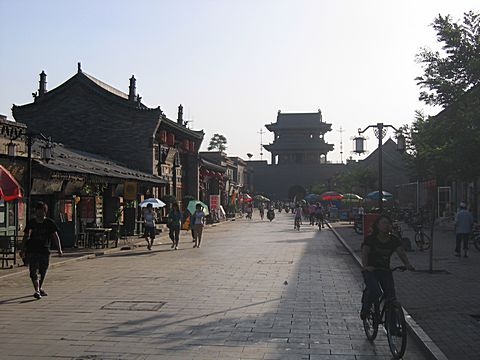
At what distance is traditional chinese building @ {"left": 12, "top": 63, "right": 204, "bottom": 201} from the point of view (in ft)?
107

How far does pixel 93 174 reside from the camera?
68.9 ft

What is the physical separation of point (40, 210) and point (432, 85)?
10413mm

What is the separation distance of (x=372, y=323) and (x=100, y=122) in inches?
1097

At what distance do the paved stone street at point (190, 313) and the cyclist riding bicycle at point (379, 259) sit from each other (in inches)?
26.3

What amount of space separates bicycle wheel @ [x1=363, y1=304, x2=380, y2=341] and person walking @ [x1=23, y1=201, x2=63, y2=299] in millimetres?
5792

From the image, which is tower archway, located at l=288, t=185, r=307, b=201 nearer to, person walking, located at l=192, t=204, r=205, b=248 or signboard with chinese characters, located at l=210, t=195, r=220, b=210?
signboard with chinese characters, located at l=210, t=195, r=220, b=210

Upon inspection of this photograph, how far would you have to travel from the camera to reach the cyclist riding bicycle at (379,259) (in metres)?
7.11

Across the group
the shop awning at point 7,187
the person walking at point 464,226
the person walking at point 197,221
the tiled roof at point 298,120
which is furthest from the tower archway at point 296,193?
the shop awning at point 7,187

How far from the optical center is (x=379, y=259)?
7137mm

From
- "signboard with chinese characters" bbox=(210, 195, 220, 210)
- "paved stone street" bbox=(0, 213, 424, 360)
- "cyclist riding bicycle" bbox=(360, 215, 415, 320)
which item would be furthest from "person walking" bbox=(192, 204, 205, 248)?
"signboard with chinese characters" bbox=(210, 195, 220, 210)

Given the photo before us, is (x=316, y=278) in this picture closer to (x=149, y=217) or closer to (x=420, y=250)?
(x=420, y=250)

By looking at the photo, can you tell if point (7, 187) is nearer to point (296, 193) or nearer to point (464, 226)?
point (464, 226)

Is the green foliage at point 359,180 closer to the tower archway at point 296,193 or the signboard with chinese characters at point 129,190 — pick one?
the tower archway at point 296,193

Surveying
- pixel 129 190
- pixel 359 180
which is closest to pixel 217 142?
pixel 359 180
